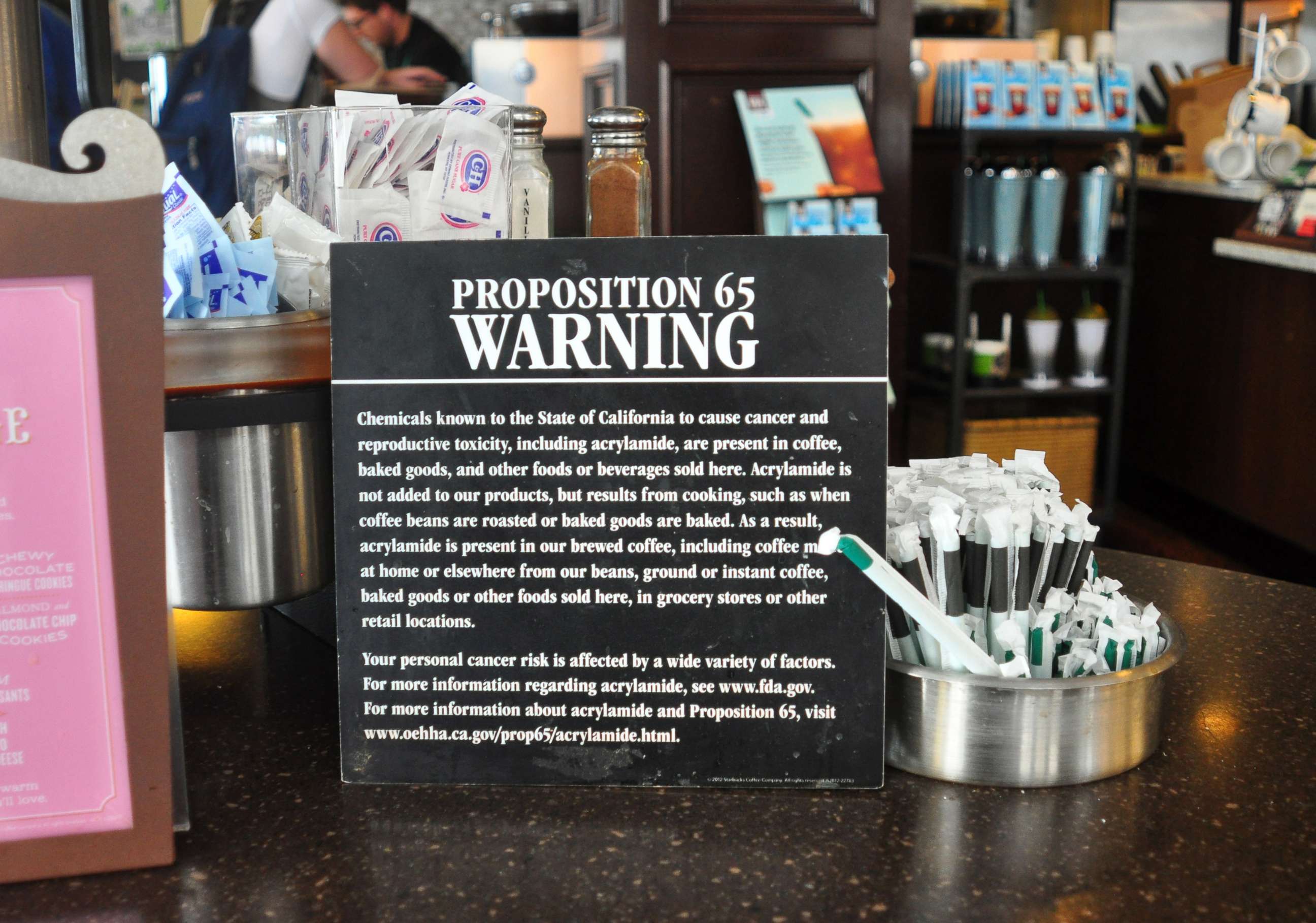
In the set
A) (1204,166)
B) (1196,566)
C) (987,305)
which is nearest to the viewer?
(1196,566)

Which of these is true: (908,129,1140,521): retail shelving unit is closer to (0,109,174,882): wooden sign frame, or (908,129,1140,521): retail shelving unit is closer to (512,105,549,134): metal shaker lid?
(512,105,549,134): metal shaker lid

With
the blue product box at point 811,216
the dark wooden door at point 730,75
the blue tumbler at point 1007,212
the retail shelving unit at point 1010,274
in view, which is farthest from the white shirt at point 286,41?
the blue tumbler at point 1007,212

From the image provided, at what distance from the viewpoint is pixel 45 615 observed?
620 millimetres

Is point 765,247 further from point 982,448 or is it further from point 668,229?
point 982,448

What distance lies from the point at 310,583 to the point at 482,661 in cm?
17

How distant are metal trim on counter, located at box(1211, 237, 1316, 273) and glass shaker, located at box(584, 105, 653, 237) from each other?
3133mm

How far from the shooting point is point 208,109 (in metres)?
3.63

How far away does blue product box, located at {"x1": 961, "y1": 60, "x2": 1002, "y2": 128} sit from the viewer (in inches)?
151

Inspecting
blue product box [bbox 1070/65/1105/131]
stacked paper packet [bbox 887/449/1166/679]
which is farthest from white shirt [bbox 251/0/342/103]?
stacked paper packet [bbox 887/449/1166/679]

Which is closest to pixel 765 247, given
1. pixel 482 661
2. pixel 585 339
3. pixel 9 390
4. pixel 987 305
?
pixel 585 339

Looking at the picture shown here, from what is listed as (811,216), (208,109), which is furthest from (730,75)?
(208,109)

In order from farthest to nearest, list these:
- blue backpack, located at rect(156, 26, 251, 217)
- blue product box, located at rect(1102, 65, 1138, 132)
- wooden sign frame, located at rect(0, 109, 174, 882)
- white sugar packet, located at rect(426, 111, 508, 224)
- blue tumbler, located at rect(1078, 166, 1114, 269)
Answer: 1. blue product box, located at rect(1102, 65, 1138, 132)
2. blue tumbler, located at rect(1078, 166, 1114, 269)
3. blue backpack, located at rect(156, 26, 251, 217)
4. white sugar packet, located at rect(426, 111, 508, 224)
5. wooden sign frame, located at rect(0, 109, 174, 882)

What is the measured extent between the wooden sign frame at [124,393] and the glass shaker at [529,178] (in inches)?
14.0

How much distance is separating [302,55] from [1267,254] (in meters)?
3.17
